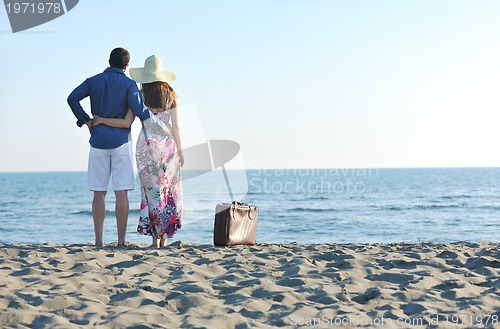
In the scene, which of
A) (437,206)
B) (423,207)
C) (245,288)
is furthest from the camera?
(437,206)

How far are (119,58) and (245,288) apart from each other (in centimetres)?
273

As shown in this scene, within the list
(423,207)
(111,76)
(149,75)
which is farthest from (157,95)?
(423,207)

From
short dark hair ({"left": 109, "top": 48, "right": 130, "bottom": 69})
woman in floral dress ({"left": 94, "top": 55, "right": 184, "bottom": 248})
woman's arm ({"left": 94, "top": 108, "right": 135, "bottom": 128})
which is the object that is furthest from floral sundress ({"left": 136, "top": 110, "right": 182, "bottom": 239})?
short dark hair ({"left": 109, "top": 48, "right": 130, "bottom": 69})

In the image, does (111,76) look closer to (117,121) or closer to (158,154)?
(117,121)

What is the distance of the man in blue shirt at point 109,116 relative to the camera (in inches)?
219

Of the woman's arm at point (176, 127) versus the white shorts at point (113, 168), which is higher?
the woman's arm at point (176, 127)

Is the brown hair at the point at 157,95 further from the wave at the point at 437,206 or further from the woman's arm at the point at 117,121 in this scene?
the wave at the point at 437,206

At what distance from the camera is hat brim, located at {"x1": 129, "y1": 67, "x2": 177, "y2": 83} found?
5.79 metres

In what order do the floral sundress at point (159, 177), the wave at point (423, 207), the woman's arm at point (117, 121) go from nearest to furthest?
1. the woman's arm at point (117, 121)
2. the floral sundress at point (159, 177)
3. the wave at point (423, 207)

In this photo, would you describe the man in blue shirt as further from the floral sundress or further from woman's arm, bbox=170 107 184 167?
woman's arm, bbox=170 107 184 167

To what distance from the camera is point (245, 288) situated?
3967mm

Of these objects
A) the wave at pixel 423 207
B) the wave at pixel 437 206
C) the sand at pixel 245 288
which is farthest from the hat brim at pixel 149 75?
the wave at pixel 437 206

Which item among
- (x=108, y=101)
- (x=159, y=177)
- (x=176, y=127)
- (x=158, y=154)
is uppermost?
(x=108, y=101)

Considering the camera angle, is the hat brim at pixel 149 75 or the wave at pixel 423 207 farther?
the wave at pixel 423 207
